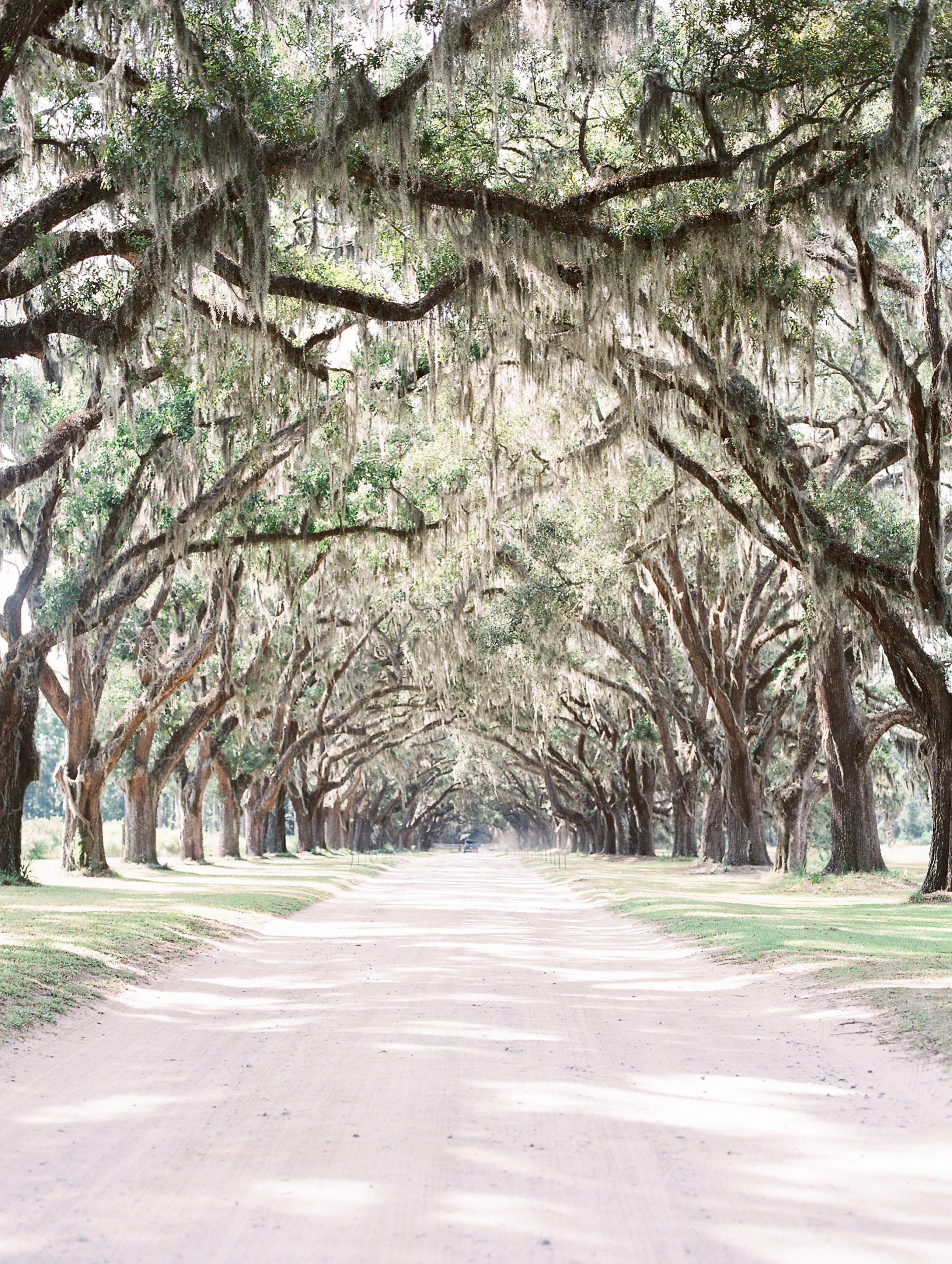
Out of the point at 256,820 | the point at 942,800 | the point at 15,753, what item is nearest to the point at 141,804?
the point at 15,753

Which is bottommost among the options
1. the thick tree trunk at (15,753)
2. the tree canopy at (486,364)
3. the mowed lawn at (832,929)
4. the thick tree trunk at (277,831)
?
the thick tree trunk at (277,831)

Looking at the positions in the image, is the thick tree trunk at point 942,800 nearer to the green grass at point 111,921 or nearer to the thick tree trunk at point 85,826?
the green grass at point 111,921

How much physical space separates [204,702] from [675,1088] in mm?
20509

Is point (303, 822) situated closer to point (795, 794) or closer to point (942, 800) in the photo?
point (795, 794)

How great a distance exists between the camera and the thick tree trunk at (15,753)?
16.9 m

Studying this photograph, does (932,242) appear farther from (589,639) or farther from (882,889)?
(589,639)

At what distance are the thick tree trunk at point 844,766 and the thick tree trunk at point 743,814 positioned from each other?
4831 mm

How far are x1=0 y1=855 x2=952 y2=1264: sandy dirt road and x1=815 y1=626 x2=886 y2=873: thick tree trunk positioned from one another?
1094 centimetres

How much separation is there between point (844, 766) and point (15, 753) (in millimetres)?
12920

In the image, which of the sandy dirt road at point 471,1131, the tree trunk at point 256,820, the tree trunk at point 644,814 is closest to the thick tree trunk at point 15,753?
the sandy dirt road at point 471,1131

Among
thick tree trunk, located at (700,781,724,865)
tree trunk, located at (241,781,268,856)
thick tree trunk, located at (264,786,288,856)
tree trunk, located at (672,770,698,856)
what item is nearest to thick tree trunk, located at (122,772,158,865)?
tree trunk, located at (241,781,268,856)

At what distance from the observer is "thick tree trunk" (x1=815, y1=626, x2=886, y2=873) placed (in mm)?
18047

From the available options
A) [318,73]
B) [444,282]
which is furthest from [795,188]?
[318,73]

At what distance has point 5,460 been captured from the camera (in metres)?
15.5
